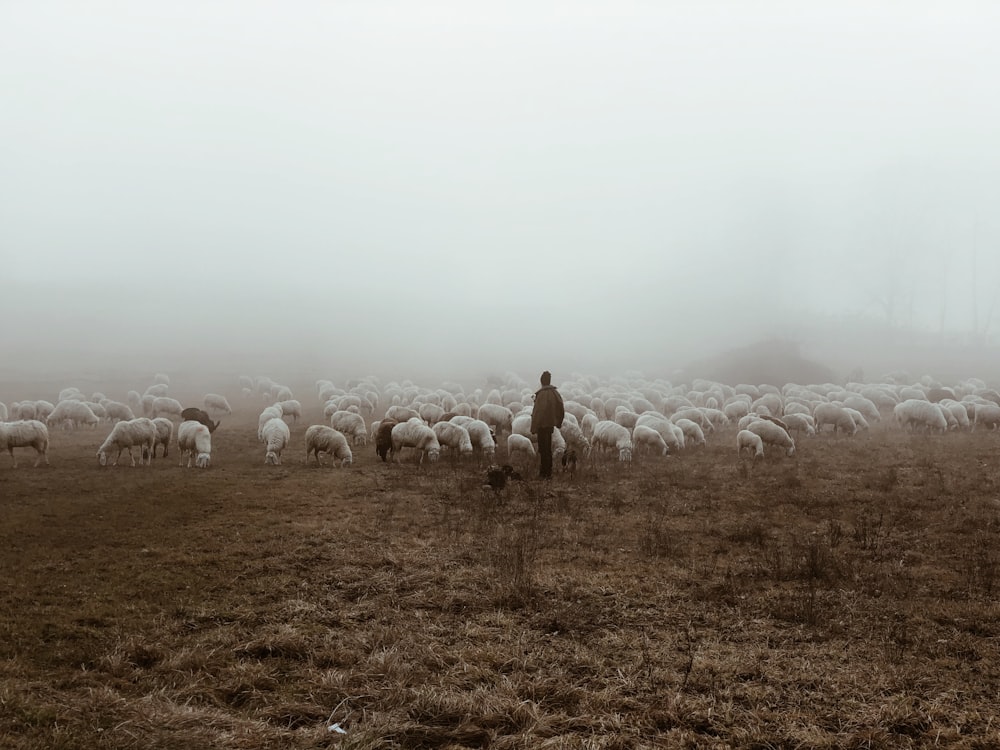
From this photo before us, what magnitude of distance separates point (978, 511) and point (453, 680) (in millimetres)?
10471

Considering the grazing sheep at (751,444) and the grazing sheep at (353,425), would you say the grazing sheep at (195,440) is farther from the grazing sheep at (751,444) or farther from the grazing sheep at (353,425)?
the grazing sheep at (751,444)

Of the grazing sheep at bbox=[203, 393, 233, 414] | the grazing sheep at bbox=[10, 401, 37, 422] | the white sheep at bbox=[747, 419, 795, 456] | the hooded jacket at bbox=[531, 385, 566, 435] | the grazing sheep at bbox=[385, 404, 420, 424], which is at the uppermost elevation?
the hooded jacket at bbox=[531, 385, 566, 435]

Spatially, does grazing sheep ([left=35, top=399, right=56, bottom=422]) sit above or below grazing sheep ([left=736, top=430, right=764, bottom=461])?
below

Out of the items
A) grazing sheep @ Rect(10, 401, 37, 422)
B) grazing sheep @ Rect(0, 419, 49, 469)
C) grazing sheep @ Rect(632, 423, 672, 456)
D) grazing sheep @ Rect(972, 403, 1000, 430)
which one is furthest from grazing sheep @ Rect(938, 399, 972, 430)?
grazing sheep @ Rect(10, 401, 37, 422)

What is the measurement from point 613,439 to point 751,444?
4.10m

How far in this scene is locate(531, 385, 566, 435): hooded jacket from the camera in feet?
49.7

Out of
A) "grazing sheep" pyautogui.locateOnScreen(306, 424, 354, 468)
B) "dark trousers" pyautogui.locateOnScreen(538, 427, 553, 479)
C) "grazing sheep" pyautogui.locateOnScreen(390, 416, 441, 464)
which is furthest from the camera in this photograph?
"grazing sheep" pyautogui.locateOnScreen(390, 416, 441, 464)

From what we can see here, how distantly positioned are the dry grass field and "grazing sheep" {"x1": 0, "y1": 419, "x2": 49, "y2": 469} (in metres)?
3.36

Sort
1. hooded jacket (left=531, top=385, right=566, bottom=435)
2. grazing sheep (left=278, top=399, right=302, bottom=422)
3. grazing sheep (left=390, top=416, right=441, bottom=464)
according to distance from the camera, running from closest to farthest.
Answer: hooded jacket (left=531, top=385, right=566, bottom=435), grazing sheep (left=390, top=416, right=441, bottom=464), grazing sheep (left=278, top=399, right=302, bottom=422)

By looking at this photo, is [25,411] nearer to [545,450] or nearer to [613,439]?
[545,450]

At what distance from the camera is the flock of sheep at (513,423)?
16938 mm

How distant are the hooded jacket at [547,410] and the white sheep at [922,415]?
1536 cm

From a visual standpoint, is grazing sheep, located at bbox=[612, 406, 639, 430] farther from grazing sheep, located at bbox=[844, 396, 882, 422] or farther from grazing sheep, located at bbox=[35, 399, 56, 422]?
grazing sheep, located at bbox=[35, 399, 56, 422]

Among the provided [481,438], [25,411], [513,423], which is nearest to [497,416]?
[513,423]
